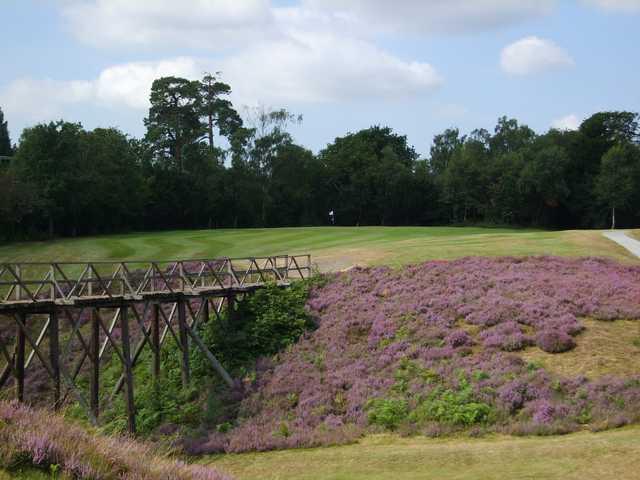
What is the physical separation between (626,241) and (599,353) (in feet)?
77.6

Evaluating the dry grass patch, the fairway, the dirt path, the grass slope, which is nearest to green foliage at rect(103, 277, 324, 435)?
the grass slope

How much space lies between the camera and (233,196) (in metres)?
96.9

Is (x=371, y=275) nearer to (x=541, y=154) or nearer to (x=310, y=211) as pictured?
(x=541, y=154)

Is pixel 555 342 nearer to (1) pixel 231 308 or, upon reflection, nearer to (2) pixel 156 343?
(1) pixel 231 308

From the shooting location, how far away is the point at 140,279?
41000mm

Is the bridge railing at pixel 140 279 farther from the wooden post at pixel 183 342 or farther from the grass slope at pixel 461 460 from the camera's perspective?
the grass slope at pixel 461 460

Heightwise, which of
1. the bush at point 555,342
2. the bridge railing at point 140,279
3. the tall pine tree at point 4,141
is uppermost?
the tall pine tree at point 4,141

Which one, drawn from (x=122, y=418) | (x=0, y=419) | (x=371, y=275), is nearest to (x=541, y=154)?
(x=371, y=275)

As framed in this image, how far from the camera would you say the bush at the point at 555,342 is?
24641 millimetres

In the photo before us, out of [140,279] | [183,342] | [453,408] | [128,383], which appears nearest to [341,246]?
[140,279]

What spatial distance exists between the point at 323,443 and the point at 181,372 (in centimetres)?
1028

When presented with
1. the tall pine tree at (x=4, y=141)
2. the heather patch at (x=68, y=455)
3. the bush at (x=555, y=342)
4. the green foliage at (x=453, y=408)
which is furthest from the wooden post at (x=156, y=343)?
the tall pine tree at (x=4, y=141)

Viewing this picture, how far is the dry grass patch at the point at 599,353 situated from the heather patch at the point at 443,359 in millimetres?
385

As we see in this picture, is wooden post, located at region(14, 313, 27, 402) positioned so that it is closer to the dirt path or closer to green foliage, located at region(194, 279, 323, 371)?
green foliage, located at region(194, 279, 323, 371)
